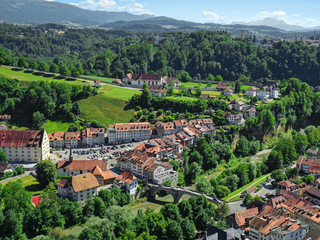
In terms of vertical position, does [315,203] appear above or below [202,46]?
below

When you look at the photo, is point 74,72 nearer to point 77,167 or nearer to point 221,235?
point 77,167

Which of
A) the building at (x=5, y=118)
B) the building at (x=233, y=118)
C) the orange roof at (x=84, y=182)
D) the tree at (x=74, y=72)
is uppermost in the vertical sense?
the tree at (x=74, y=72)

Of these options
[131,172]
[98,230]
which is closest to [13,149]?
[131,172]

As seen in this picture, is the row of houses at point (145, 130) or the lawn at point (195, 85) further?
the lawn at point (195, 85)

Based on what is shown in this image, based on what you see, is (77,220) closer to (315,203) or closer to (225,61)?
(315,203)

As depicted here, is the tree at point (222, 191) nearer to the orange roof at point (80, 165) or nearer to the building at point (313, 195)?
the building at point (313, 195)

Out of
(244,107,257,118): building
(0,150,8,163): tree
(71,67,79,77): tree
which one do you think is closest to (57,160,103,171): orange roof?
(0,150,8,163): tree

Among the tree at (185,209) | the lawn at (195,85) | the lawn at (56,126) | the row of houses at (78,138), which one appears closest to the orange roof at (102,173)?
the tree at (185,209)
